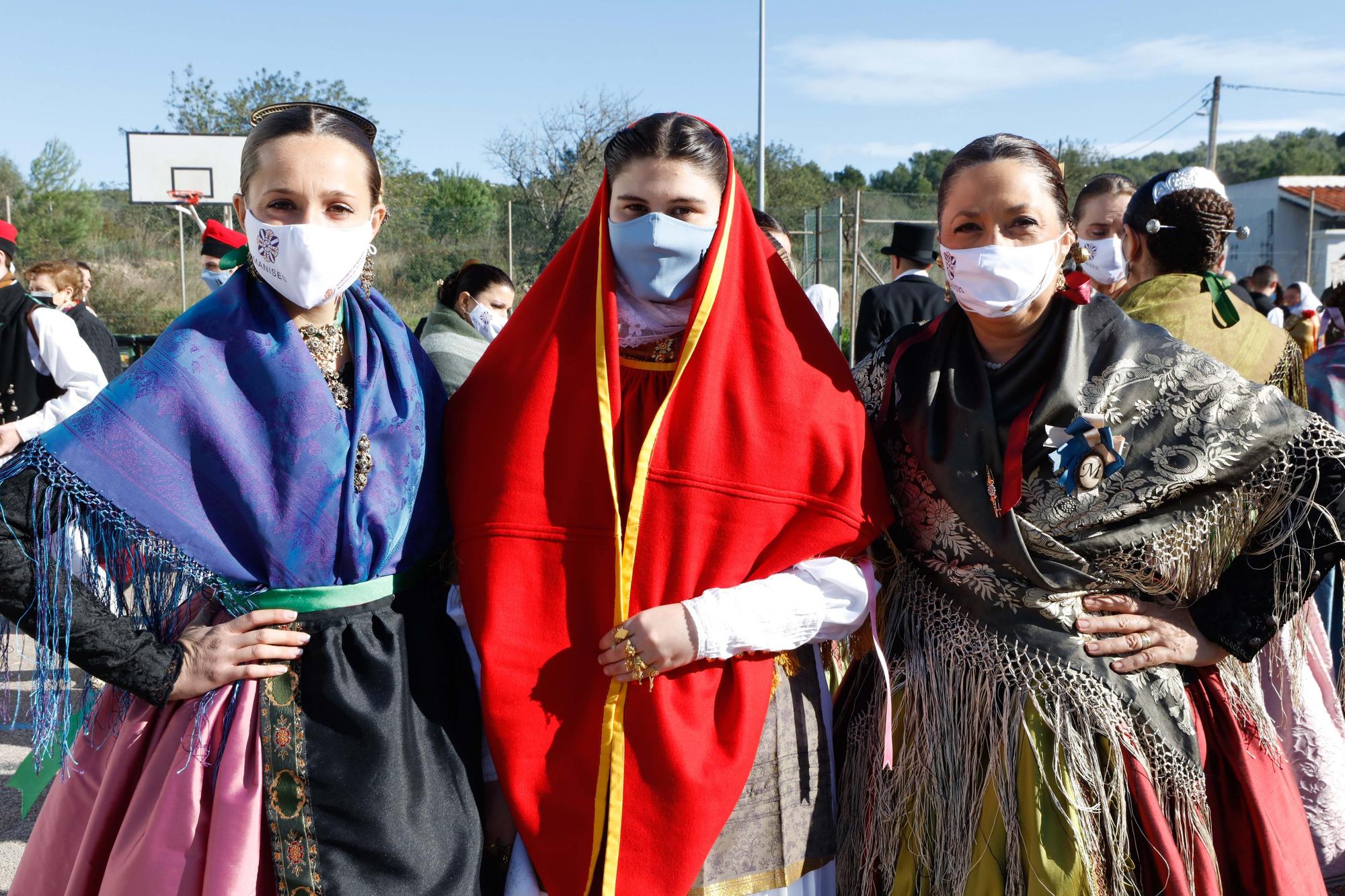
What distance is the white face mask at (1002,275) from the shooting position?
2.03m

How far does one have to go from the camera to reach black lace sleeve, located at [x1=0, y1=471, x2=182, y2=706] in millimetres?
1724

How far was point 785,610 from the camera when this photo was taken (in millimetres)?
1941

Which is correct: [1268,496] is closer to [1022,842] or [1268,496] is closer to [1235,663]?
[1235,663]

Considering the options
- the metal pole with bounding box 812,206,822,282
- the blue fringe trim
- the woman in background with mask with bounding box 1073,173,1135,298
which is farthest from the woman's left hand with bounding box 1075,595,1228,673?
the metal pole with bounding box 812,206,822,282

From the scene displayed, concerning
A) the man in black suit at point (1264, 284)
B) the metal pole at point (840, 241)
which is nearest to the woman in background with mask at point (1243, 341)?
the man in black suit at point (1264, 284)

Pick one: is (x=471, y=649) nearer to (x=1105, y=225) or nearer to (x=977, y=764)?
(x=977, y=764)

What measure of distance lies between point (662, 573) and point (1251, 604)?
118 cm

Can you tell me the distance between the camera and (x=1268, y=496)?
2061mm

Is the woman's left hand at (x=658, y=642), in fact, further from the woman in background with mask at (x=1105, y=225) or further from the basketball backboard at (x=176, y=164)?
the basketball backboard at (x=176, y=164)

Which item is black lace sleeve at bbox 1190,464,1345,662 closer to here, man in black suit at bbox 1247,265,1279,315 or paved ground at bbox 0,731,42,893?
paved ground at bbox 0,731,42,893

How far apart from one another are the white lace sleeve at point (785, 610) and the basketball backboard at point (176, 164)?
19643 millimetres

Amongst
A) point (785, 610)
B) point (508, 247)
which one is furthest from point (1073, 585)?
point (508, 247)

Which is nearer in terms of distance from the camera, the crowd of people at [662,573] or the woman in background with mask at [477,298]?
the crowd of people at [662,573]

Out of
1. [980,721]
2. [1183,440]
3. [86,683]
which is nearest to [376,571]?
[86,683]
